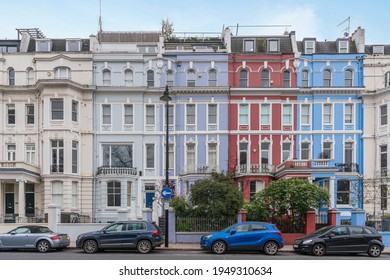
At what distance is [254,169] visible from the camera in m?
39.0

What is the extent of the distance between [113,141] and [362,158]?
802 inches

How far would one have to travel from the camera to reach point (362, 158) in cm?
4003

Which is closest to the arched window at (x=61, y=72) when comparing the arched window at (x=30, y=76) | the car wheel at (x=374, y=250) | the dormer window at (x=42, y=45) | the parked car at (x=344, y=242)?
the arched window at (x=30, y=76)

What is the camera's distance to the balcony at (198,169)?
39.1 meters

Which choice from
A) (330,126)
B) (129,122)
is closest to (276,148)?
(330,126)

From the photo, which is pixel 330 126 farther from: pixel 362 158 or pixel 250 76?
pixel 250 76

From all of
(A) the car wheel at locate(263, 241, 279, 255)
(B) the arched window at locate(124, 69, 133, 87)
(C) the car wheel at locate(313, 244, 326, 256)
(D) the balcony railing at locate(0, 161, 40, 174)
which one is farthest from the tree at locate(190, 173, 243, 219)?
(B) the arched window at locate(124, 69, 133, 87)

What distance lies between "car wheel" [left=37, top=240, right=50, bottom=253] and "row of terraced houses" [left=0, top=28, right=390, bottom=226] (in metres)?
16.3

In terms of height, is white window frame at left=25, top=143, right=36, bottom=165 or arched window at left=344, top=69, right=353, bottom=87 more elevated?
arched window at left=344, top=69, right=353, bottom=87

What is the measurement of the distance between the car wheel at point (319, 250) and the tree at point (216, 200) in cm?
588

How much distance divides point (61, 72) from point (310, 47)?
20.9 meters

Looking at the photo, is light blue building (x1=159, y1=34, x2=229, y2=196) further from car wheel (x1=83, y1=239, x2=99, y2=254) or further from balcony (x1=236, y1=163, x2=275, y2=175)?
car wheel (x1=83, y1=239, x2=99, y2=254)

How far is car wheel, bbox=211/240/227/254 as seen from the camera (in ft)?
68.8

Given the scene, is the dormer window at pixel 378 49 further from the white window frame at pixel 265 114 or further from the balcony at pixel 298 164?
the balcony at pixel 298 164
